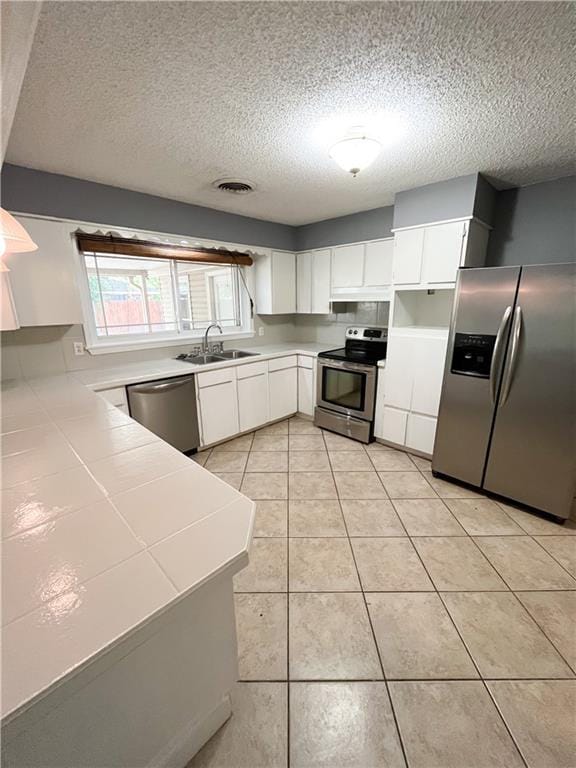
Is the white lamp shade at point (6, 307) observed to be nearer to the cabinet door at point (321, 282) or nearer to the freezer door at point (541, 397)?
the cabinet door at point (321, 282)

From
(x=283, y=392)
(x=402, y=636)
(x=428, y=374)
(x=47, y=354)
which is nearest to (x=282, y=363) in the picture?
(x=283, y=392)

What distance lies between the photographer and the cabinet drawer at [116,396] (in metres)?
2.37

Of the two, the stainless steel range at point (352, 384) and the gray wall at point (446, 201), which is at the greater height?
the gray wall at point (446, 201)

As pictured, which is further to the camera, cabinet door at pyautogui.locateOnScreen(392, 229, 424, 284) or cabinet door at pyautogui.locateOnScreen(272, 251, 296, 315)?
cabinet door at pyautogui.locateOnScreen(272, 251, 296, 315)

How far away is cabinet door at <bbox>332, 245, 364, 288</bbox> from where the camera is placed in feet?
11.0

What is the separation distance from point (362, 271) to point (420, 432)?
1.79m

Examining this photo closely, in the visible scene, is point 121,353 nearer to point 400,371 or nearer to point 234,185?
point 234,185

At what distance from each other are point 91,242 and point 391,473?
10.5 ft

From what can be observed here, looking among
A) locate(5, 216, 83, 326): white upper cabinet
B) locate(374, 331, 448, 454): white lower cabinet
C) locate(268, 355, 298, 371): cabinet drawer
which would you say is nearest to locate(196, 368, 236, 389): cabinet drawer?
locate(268, 355, 298, 371): cabinet drawer

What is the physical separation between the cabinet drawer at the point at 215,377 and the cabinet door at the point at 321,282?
141 centimetres

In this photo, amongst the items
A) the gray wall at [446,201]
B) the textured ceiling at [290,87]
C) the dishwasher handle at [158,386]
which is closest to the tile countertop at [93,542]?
the dishwasher handle at [158,386]

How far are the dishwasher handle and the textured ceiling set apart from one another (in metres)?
1.58

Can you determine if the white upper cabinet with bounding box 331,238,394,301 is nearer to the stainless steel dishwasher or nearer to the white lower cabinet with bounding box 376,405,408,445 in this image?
the white lower cabinet with bounding box 376,405,408,445

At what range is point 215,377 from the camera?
3.01 m
